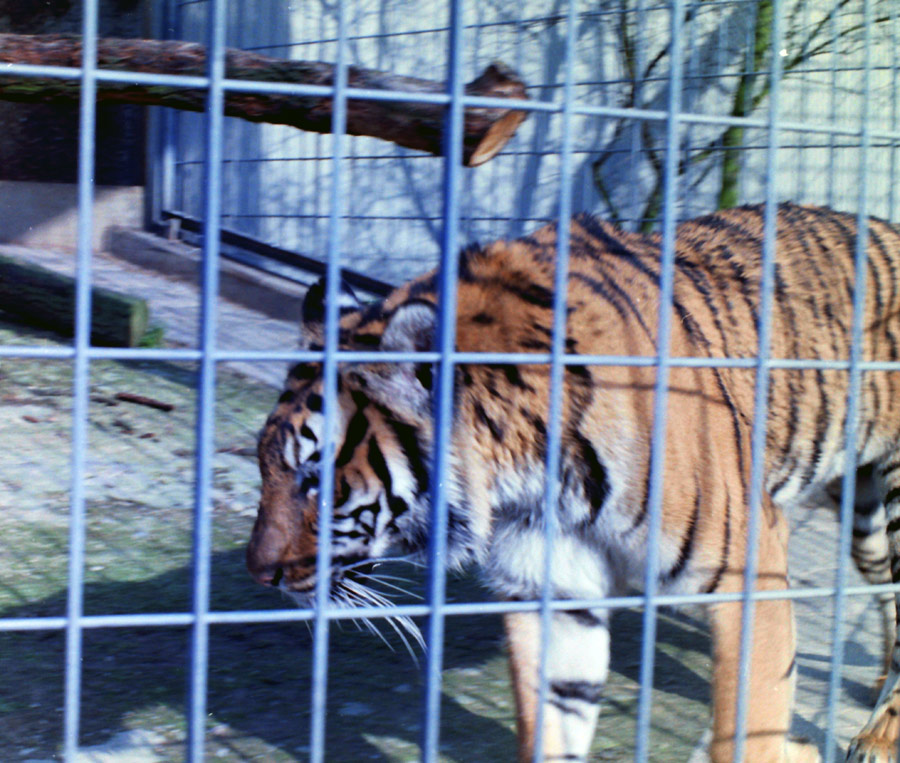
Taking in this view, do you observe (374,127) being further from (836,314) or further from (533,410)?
(836,314)

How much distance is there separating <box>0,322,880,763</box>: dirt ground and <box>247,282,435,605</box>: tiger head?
0.42m

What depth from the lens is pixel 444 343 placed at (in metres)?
1.22

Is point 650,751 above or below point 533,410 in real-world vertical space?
below

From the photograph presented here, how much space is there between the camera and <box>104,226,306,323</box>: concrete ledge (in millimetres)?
5559

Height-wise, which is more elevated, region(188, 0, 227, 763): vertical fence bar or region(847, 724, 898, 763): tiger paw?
→ region(188, 0, 227, 763): vertical fence bar

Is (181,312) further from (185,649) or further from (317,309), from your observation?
(317,309)

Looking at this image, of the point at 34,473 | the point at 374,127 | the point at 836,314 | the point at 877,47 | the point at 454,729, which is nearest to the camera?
the point at 374,127

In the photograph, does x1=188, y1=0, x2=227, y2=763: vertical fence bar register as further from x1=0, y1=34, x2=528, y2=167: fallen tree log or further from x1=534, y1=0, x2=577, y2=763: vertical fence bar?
x1=0, y1=34, x2=528, y2=167: fallen tree log

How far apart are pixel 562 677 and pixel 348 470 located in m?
0.63

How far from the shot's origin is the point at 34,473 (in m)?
3.61

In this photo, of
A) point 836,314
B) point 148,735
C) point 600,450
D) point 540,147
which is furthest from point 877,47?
point 148,735

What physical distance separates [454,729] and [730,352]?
99 cm

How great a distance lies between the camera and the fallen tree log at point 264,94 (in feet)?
5.60

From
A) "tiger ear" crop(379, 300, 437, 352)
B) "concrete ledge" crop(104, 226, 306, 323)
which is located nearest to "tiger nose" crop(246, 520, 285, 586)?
"tiger ear" crop(379, 300, 437, 352)
